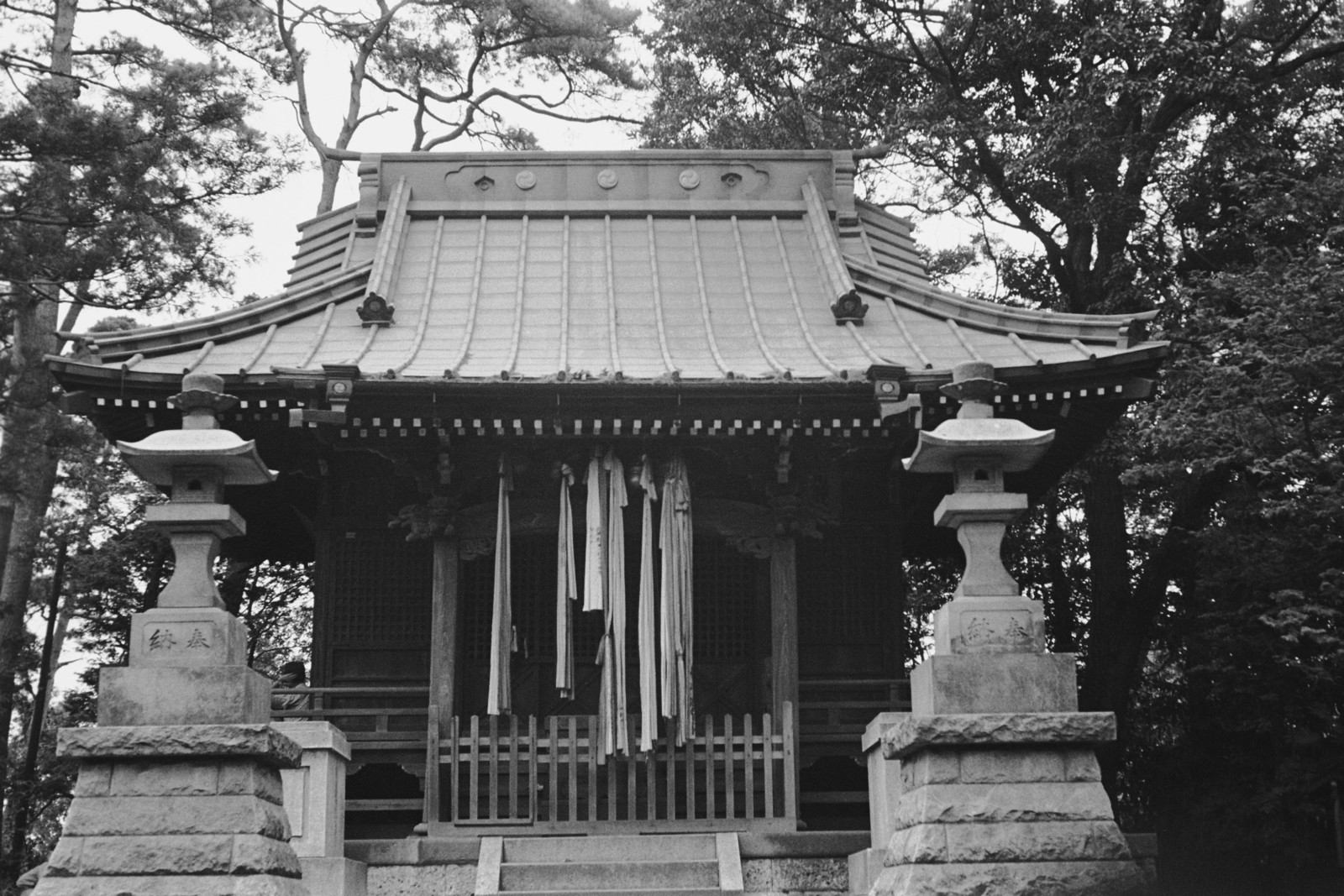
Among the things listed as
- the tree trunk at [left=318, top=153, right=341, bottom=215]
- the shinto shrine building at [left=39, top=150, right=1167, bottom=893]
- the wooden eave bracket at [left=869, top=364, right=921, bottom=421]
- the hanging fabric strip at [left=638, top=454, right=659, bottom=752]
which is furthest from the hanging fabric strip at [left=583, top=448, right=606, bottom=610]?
the tree trunk at [left=318, top=153, right=341, bottom=215]

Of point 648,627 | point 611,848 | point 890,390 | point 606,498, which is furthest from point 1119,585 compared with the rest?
point 611,848

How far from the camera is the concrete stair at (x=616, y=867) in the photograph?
9461mm

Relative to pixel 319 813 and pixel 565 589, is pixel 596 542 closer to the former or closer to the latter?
pixel 565 589

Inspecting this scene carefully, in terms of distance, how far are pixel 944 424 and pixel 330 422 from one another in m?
4.42

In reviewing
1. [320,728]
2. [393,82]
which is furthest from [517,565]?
[393,82]

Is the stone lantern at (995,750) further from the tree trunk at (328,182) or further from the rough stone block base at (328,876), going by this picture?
the tree trunk at (328,182)

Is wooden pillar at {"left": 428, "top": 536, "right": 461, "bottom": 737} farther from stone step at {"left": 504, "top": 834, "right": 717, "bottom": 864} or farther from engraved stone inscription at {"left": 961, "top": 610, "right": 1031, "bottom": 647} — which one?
engraved stone inscription at {"left": 961, "top": 610, "right": 1031, "bottom": 647}

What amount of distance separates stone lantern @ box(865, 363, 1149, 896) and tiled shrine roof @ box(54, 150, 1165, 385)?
94.2 inches

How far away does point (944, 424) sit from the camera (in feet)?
27.7

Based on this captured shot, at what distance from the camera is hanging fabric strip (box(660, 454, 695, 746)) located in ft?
34.8

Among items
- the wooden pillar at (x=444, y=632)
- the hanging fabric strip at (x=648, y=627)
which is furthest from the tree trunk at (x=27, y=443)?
the hanging fabric strip at (x=648, y=627)

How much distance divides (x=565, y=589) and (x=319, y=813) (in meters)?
2.46

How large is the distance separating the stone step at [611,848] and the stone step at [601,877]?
37 cm

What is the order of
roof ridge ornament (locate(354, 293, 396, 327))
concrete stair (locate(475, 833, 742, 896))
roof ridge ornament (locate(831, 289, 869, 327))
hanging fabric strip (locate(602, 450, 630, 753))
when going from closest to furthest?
concrete stair (locate(475, 833, 742, 896)) → hanging fabric strip (locate(602, 450, 630, 753)) → roof ridge ornament (locate(354, 293, 396, 327)) → roof ridge ornament (locate(831, 289, 869, 327))
